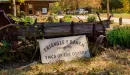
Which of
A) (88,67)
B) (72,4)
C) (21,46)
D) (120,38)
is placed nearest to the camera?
(88,67)

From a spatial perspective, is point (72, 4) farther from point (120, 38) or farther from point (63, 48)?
point (63, 48)

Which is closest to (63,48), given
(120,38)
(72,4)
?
(120,38)

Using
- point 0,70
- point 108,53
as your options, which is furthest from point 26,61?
point 108,53

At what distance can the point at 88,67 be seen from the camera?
22.8ft

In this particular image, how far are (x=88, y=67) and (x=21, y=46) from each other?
189 cm

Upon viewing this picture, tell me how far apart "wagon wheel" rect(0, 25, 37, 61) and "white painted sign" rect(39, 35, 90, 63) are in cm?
32

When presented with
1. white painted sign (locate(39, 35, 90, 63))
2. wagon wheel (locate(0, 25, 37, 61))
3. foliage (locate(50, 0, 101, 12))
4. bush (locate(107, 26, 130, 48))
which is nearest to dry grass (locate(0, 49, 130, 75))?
white painted sign (locate(39, 35, 90, 63))

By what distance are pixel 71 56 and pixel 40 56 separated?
80 centimetres

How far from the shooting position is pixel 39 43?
744 cm

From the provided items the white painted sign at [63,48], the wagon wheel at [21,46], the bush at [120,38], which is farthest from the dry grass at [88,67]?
the bush at [120,38]

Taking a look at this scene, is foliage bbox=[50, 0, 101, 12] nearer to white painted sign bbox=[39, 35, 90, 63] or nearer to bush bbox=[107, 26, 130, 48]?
bush bbox=[107, 26, 130, 48]

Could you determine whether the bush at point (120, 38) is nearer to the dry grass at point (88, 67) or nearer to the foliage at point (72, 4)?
the dry grass at point (88, 67)

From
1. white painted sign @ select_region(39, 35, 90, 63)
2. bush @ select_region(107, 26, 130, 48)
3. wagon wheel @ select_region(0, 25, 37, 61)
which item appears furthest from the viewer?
bush @ select_region(107, 26, 130, 48)

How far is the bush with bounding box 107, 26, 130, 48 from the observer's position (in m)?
9.00
